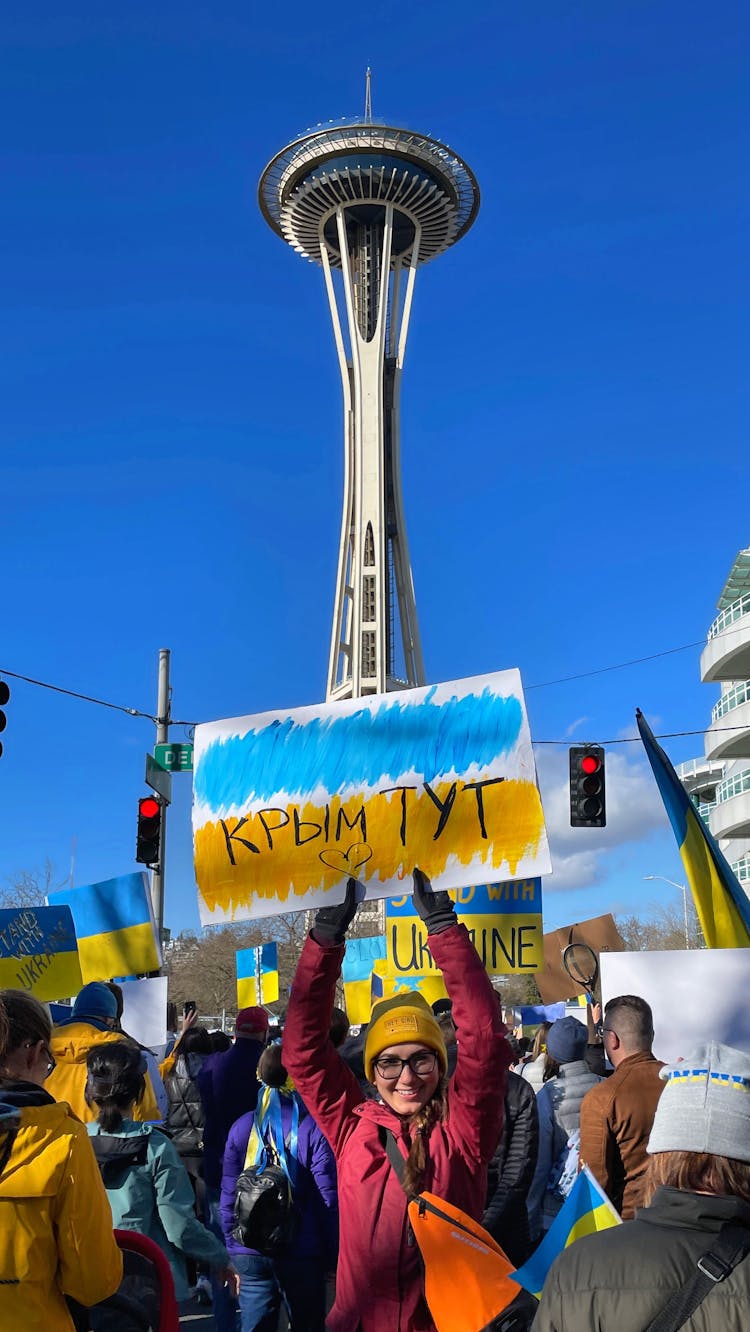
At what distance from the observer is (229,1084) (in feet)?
23.7

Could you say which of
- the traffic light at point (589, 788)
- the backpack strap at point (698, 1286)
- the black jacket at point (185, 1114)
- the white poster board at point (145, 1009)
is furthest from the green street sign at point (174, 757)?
the backpack strap at point (698, 1286)

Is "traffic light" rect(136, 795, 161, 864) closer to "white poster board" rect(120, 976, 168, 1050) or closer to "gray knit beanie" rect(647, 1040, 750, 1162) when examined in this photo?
"white poster board" rect(120, 976, 168, 1050)

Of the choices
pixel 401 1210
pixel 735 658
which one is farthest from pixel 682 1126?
pixel 735 658

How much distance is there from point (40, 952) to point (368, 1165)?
27.8 ft

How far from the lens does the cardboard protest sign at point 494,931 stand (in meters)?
10.8

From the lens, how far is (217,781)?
5926 millimetres

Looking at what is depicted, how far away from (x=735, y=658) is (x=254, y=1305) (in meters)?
42.8

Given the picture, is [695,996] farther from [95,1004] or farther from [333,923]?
[95,1004]

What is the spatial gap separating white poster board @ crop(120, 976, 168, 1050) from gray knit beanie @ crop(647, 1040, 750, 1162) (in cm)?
776

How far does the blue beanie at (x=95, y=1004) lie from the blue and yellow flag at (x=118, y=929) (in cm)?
498

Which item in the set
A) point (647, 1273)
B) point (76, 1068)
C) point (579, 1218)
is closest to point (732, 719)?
point (76, 1068)

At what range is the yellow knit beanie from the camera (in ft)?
Answer: 12.1

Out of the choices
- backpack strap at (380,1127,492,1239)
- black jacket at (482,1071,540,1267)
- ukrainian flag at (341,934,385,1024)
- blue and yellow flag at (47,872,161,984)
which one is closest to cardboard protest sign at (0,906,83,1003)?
blue and yellow flag at (47,872,161,984)

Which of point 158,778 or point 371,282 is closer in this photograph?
point 158,778
